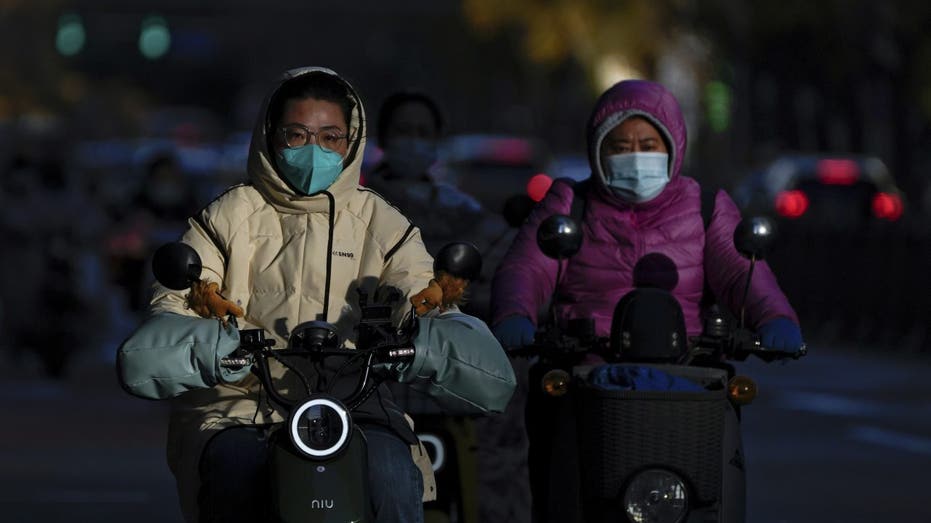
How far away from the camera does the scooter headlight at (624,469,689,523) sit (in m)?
7.16

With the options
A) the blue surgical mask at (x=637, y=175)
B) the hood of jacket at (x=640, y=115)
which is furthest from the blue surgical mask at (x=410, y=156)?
the blue surgical mask at (x=637, y=175)

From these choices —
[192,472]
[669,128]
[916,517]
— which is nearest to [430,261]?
[192,472]

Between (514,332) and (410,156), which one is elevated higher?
(410,156)

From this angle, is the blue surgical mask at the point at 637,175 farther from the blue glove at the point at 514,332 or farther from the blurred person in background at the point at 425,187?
the blurred person in background at the point at 425,187

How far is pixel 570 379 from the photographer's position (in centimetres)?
750

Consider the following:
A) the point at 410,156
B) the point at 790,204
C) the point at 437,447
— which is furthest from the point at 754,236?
the point at 790,204

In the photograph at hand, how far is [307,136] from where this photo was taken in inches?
279

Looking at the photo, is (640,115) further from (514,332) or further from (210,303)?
(210,303)

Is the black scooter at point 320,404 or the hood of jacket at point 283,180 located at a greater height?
the hood of jacket at point 283,180

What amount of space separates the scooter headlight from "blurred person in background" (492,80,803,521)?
1.19 metres

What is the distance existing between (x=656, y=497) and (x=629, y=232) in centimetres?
159

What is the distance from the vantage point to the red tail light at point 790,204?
31391mm

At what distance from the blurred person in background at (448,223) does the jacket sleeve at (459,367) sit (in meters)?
2.45

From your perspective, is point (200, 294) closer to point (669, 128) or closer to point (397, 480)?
point (397, 480)
